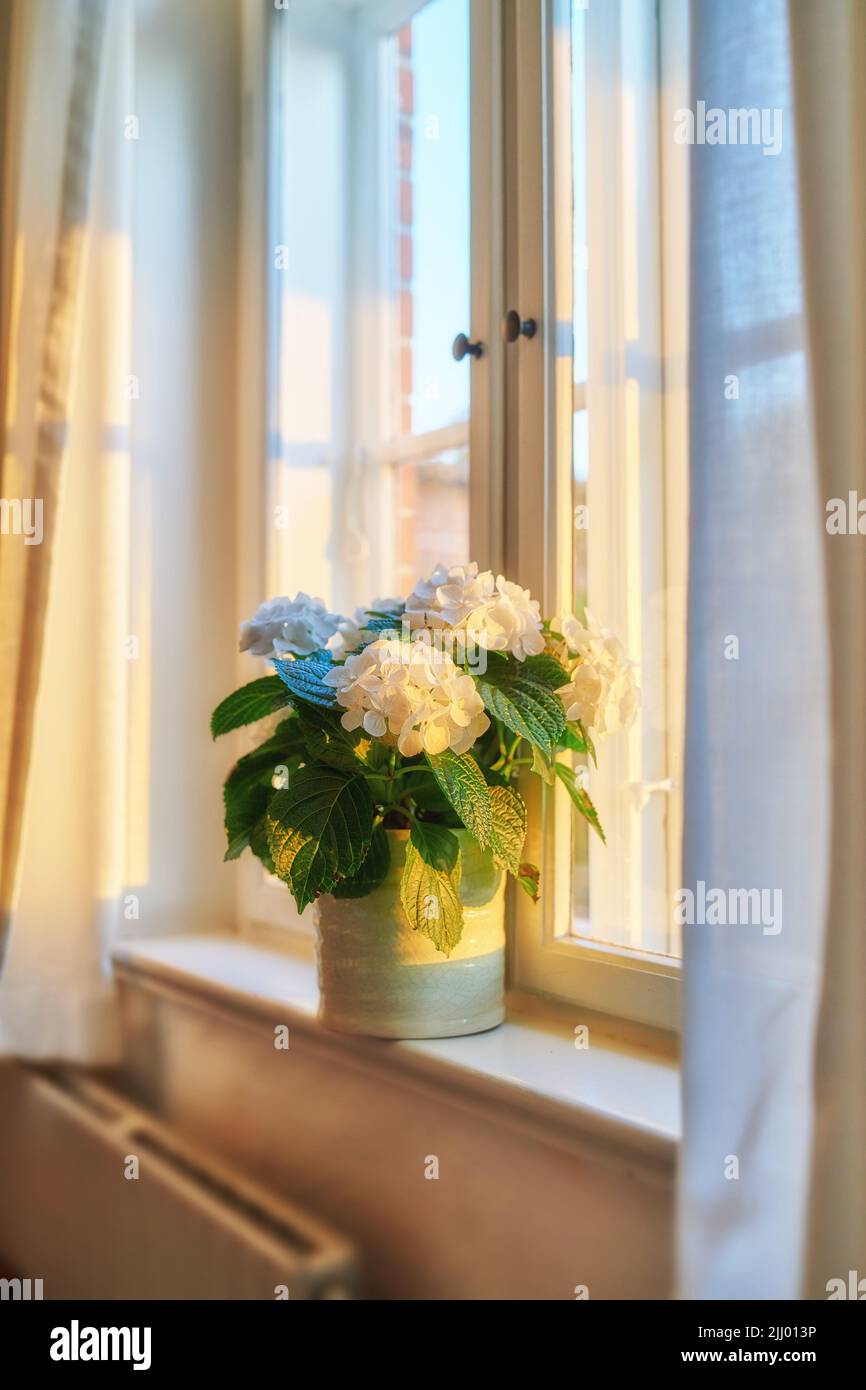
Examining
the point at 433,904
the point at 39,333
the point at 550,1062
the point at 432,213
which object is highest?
the point at 432,213

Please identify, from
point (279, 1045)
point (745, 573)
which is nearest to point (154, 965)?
point (279, 1045)

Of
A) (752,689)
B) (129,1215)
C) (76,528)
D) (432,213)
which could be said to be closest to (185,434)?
(76,528)

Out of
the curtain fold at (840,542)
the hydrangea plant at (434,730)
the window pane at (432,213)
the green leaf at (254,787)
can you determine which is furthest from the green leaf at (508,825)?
the window pane at (432,213)

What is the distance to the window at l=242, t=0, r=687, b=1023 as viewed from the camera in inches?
41.8

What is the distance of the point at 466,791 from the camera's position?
91cm

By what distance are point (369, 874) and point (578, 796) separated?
205mm

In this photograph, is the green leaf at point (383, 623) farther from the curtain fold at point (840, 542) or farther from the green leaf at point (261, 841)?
the curtain fold at point (840, 542)

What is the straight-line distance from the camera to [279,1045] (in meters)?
1.29

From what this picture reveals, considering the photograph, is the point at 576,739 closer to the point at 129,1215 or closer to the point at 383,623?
the point at 383,623

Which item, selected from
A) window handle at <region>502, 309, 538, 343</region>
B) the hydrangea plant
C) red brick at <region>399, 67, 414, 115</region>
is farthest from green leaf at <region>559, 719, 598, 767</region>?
red brick at <region>399, 67, 414, 115</region>

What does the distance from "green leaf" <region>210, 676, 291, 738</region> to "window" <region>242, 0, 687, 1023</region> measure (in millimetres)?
289

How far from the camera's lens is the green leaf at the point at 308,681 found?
964mm

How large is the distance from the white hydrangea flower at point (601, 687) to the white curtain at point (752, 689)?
0.63ft
